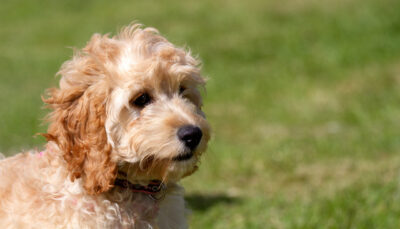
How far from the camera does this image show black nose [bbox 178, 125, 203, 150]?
3.99m

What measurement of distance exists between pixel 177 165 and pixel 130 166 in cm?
34

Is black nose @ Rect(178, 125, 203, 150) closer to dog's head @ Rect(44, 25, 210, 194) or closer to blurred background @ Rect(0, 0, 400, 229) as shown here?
dog's head @ Rect(44, 25, 210, 194)

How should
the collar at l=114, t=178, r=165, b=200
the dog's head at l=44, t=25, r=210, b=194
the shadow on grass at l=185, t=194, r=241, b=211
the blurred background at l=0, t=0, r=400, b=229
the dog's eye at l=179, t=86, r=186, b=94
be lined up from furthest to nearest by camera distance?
the shadow on grass at l=185, t=194, r=241, b=211 < the blurred background at l=0, t=0, r=400, b=229 < the dog's eye at l=179, t=86, r=186, b=94 < the collar at l=114, t=178, r=165, b=200 < the dog's head at l=44, t=25, r=210, b=194

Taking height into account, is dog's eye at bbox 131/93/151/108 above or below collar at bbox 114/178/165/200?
above

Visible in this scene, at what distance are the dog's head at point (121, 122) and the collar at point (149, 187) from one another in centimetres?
6

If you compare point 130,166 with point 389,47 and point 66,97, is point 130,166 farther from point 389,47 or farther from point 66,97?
point 389,47

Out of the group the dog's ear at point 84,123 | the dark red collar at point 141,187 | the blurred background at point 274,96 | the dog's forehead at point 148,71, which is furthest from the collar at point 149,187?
the blurred background at point 274,96

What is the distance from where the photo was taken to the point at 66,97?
407cm

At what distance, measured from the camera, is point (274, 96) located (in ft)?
42.7

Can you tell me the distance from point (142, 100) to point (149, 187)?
24.9 inches

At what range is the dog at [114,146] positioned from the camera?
3994mm

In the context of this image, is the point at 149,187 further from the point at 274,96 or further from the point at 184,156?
the point at 274,96

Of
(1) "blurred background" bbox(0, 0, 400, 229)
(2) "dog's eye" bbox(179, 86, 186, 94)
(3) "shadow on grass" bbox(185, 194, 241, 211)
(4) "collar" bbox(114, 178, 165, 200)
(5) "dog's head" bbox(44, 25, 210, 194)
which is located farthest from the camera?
(3) "shadow on grass" bbox(185, 194, 241, 211)

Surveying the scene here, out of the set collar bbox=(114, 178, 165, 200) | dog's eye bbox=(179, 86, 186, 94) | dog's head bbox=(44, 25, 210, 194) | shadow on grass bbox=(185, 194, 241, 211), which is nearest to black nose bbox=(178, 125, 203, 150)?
dog's head bbox=(44, 25, 210, 194)
